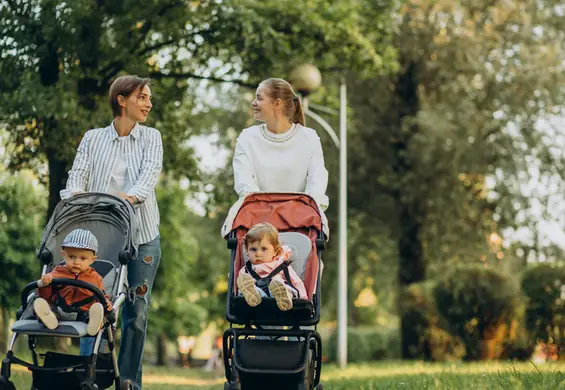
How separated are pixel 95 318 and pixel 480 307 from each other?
46.1ft

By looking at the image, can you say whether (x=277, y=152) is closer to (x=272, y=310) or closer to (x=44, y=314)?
(x=272, y=310)

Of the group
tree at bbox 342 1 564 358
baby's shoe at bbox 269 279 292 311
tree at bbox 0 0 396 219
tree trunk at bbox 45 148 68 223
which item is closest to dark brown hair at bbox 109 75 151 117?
baby's shoe at bbox 269 279 292 311

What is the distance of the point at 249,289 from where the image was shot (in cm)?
638

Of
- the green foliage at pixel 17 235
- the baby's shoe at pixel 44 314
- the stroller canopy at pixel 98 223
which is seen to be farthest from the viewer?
the green foliage at pixel 17 235

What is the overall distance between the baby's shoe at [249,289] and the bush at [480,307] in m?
13.4

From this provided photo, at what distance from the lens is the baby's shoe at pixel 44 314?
6.18m

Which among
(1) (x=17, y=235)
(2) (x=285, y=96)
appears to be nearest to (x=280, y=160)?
(2) (x=285, y=96)

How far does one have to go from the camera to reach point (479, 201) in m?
24.6

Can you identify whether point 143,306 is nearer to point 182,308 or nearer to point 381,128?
point 381,128

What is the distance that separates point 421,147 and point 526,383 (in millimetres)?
16888

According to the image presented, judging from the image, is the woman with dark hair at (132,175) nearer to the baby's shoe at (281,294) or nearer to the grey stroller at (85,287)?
the grey stroller at (85,287)

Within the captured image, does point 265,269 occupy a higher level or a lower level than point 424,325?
higher

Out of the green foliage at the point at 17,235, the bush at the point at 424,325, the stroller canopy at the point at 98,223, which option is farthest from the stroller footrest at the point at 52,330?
the bush at the point at 424,325

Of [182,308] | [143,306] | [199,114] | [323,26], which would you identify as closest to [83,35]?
[323,26]
